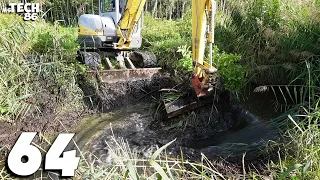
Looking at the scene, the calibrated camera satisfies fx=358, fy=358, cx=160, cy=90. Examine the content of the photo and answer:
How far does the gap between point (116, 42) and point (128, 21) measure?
0.54 m

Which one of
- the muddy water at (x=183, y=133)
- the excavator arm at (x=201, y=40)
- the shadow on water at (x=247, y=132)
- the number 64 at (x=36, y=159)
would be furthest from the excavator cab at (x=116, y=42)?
the number 64 at (x=36, y=159)

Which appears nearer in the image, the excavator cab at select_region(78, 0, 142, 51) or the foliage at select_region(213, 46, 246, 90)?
the foliage at select_region(213, 46, 246, 90)

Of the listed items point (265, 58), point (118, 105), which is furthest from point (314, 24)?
point (118, 105)

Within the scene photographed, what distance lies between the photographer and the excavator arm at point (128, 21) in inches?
260

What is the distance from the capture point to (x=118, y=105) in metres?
6.21

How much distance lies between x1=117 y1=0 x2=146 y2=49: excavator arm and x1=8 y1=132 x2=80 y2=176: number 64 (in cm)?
414

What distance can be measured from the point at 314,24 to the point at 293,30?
1.48ft

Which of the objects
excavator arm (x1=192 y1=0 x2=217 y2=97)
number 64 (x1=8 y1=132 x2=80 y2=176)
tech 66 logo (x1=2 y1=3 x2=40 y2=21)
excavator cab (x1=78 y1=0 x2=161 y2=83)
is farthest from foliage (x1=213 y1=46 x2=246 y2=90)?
tech 66 logo (x1=2 y1=3 x2=40 y2=21)

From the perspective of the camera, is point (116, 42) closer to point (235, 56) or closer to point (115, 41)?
point (115, 41)

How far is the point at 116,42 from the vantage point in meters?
7.24

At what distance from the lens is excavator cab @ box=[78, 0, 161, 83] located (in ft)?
21.4

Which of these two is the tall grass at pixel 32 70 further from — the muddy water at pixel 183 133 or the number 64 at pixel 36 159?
the number 64 at pixel 36 159

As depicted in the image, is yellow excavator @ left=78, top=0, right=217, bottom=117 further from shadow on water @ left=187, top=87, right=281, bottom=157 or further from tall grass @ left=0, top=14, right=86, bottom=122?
shadow on water @ left=187, top=87, right=281, bottom=157

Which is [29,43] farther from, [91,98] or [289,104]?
[289,104]
